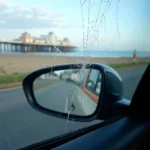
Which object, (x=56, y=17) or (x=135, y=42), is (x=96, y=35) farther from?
(x=135, y=42)

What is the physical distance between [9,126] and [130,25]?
3.89 ft

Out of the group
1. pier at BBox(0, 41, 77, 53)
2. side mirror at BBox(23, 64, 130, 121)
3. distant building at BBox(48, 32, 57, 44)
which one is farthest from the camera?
side mirror at BBox(23, 64, 130, 121)

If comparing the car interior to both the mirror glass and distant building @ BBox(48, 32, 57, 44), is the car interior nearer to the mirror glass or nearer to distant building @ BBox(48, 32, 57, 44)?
the mirror glass

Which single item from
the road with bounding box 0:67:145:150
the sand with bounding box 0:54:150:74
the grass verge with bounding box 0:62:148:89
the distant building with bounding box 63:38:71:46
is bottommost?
the road with bounding box 0:67:145:150

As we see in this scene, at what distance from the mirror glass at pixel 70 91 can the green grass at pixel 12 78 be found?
13 cm

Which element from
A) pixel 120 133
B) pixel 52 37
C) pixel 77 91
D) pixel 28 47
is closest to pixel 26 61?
pixel 28 47

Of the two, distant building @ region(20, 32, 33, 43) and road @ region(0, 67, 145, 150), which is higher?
distant building @ region(20, 32, 33, 43)

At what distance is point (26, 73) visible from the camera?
4.99 ft

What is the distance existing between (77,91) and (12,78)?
52 cm

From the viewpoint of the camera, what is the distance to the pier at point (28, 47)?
1.36 metres

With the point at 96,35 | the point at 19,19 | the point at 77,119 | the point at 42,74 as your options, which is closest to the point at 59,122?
the point at 77,119

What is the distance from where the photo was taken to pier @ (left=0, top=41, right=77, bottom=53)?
1.36m

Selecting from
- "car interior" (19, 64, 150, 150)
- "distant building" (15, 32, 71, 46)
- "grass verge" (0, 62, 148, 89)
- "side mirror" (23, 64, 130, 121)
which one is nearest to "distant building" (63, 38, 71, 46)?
"distant building" (15, 32, 71, 46)

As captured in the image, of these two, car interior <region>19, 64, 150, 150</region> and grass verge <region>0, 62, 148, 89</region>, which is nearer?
grass verge <region>0, 62, 148, 89</region>
